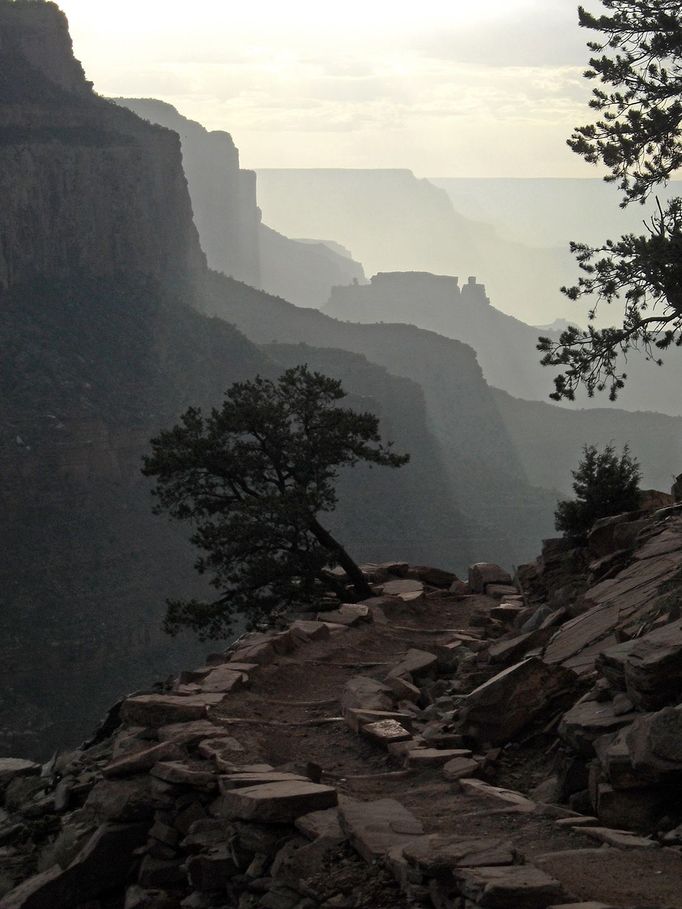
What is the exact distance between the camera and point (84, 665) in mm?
53250

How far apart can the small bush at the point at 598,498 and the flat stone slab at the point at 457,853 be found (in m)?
12.6

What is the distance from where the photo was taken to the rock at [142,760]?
12.0 meters

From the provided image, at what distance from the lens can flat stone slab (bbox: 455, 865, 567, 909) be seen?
746 cm

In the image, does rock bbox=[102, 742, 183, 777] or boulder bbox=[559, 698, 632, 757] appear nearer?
boulder bbox=[559, 698, 632, 757]

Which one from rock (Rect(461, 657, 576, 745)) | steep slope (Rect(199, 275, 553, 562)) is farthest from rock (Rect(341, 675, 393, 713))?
steep slope (Rect(199, 275, 553, 562))

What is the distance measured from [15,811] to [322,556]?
394 inches

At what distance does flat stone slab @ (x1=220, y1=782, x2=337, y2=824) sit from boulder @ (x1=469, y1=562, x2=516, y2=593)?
45.5 feet

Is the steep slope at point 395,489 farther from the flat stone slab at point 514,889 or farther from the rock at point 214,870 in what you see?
the flat stone slab at point 514,889

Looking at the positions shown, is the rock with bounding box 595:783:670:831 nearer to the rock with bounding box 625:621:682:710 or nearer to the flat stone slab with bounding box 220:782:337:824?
the rock with bounding box 625:621:682:710

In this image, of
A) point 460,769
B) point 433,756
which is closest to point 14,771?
point 433,756

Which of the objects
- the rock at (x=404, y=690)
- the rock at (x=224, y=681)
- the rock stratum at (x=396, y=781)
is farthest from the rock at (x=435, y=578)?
the rock at (x=404, y=690)

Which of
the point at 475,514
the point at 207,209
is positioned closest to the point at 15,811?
the point at 475,514

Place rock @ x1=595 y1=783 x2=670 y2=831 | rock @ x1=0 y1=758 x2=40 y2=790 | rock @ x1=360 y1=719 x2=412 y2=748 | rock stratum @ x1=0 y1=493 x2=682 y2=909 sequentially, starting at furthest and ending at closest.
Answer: rock @ x1=0 y1=758 x2=40 y2=790 < rock @ x1=360 y1=719 x2=412 y2=748 < rock @ x1=595 y1=783 x2=670 y2=831 < rock stratum @ x1=0 y1=493 x2=682 y2=909

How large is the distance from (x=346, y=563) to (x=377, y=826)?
13629 millimetres
